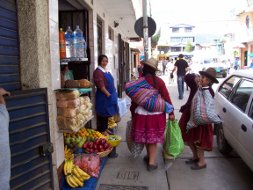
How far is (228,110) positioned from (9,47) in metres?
3.42

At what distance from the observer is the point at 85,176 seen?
13.1ft

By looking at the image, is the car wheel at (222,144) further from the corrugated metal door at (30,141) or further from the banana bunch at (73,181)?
the corrugated metal door at (30,141)

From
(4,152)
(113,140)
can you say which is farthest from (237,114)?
(4,152)

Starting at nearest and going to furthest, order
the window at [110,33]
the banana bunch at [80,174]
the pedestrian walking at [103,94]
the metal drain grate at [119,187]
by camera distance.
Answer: the banana bunch at [80,174]
the metal drain grate at [119,187]
the pedestrian walking at [103,94]
the window at [110,33]

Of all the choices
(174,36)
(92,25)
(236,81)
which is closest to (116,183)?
(236,81)

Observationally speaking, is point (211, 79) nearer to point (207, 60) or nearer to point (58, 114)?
point (58, 114)

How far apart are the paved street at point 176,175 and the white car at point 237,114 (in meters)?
A: 0.38

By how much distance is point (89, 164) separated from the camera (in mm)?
4141

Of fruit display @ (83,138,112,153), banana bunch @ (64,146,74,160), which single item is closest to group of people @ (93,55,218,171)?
fruit display @ (83,138,112,153)

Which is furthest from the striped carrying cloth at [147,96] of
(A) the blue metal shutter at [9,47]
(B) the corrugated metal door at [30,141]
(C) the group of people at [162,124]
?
(A) the blue metal shutter at [9,47]

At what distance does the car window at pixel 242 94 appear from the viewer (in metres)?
4.43

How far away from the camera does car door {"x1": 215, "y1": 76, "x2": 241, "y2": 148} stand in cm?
448

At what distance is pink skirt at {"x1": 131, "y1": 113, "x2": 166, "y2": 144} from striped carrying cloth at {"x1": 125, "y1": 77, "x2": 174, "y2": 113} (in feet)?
0.50

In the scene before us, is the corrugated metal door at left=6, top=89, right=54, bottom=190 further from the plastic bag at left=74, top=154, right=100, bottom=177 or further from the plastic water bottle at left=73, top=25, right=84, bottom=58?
the plastic water bottle at left=73, top=25, right=84, bottom=58
